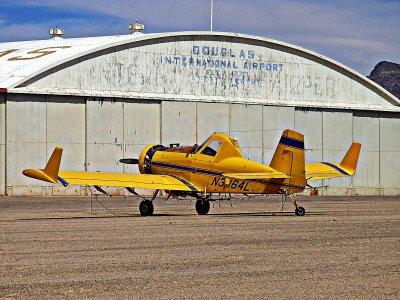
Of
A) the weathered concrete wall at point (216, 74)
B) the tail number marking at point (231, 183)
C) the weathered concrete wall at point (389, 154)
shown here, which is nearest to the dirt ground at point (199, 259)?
the tail number marking at point (231, 183)

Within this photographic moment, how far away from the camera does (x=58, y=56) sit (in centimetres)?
4678

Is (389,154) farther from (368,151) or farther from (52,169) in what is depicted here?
(52,169)

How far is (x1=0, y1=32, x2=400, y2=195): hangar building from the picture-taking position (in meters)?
44.7

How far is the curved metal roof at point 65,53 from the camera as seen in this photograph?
4512 centimetres

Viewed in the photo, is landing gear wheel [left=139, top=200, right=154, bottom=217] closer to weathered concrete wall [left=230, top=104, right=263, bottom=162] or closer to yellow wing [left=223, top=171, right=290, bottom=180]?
yellow wing [left=223, top=171, right=290, bottom=180]

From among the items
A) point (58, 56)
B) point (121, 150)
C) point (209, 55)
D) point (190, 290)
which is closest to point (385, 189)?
point (209, 55)

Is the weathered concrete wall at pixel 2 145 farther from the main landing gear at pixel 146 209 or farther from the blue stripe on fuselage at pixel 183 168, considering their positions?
the main landing gear at pixel 146 209

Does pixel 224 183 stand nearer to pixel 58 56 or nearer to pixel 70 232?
pixel 70 232

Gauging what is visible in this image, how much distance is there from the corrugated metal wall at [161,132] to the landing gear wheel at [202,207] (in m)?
16.6

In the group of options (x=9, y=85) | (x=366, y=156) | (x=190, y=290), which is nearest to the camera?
(x=190, y=290)

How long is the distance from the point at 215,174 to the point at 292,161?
2324 mm

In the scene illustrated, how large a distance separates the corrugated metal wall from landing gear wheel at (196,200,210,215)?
16.6m

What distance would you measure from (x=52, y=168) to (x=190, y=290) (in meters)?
13.5

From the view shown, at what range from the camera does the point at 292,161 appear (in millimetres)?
27406
